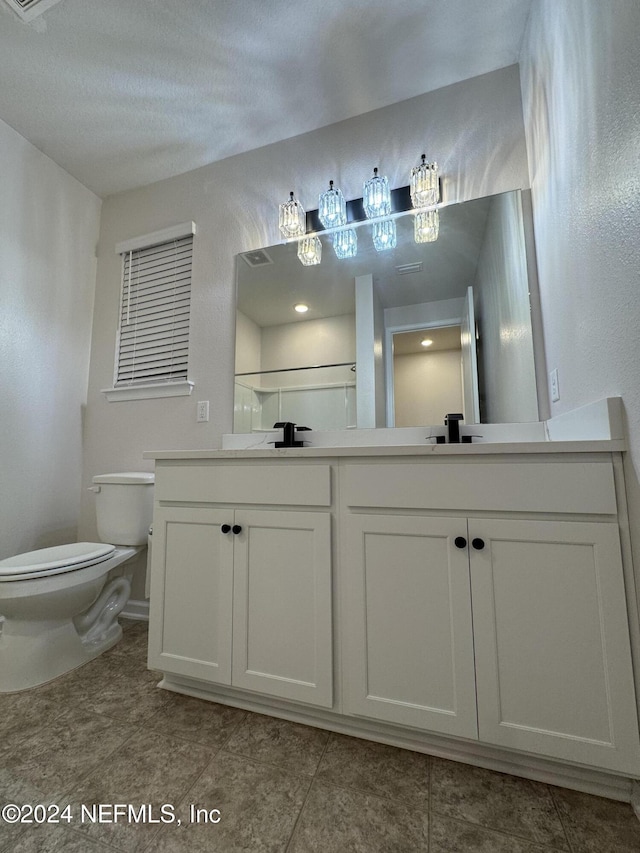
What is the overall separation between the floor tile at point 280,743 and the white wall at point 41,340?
1.51 meters

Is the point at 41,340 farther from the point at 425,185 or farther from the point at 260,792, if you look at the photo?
the point at 260,792

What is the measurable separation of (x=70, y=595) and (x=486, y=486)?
1535mm

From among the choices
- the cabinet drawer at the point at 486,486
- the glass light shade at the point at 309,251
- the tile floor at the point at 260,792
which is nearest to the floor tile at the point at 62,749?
the tile floor at the point at 260,792

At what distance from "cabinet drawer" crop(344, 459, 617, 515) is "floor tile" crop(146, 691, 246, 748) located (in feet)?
2.62

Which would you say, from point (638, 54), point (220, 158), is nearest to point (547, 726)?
point (638, 54)

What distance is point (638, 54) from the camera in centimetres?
76

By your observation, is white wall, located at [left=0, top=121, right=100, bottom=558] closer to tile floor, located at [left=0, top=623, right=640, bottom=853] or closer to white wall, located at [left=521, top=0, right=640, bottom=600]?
tile floor, located at [left=0, top=623, right=640, bottom=853]

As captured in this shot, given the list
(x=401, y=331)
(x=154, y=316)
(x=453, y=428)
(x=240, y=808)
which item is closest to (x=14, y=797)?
(x=240, y=808)

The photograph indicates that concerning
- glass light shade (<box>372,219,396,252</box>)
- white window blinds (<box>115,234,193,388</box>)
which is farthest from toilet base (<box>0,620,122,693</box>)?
glass light shade (<box>372,219,396,252</box>)

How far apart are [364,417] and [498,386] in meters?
0.56

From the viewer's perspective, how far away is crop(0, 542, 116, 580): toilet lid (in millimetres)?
1278

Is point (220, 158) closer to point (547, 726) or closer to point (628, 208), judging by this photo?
point (628, 208)

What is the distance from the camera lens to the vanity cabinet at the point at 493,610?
0.84m

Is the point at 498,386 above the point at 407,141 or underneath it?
underneath
